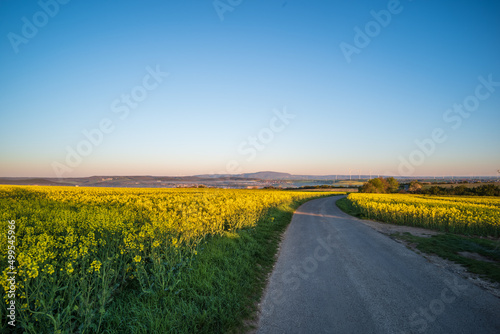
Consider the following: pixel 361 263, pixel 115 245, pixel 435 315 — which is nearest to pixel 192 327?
pixel 115 245

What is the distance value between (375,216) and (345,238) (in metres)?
11.0

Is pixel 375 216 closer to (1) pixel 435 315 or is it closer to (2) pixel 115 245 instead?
(1) pixel 435 315

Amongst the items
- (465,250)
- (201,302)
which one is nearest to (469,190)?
(465,250)

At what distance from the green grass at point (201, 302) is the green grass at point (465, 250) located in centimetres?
671

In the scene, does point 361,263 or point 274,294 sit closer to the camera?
point 274,294

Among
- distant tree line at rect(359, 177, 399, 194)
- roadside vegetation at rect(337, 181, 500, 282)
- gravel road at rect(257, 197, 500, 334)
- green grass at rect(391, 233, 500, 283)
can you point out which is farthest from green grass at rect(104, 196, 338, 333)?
distant tree line at rect(359, 177, 399, 194)

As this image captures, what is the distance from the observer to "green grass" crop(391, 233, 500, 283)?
6984 mm

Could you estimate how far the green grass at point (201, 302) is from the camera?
391cm

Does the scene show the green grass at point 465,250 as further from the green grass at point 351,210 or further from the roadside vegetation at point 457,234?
the green grass at point 351,210

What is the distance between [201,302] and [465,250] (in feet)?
36.8

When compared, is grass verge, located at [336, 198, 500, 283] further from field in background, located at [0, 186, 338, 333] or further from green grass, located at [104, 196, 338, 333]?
green grass, located at [104, 196, 338, 333]

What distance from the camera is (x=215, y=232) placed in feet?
32.9

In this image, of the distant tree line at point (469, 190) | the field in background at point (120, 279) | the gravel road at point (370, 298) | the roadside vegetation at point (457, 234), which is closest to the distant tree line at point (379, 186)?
the distant tree line at point (469, 190)

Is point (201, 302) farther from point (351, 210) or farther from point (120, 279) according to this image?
point (351, 210)
